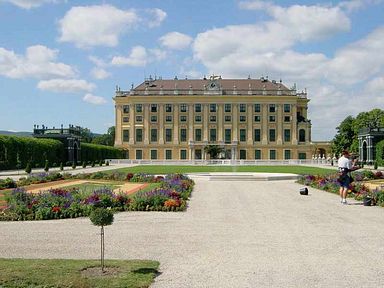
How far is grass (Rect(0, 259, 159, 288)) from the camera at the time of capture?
6.74m

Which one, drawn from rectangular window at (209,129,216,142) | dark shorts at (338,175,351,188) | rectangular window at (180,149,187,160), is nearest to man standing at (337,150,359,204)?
dark shorts at (338,175,351,188)

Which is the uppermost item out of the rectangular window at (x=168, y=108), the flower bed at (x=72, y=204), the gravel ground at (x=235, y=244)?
the rectangular window at (x=168, y=108)

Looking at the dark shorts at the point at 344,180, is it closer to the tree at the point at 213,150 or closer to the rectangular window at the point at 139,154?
the tree at the point at 213,150

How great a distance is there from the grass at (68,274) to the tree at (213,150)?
7426 centimetres

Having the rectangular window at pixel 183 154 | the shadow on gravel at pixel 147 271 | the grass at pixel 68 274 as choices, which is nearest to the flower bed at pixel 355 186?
the shadow on gravel at pixel 147 271

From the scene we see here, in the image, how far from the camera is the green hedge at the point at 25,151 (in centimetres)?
4769

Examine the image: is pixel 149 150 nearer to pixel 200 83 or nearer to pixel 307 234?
pixel 200 83

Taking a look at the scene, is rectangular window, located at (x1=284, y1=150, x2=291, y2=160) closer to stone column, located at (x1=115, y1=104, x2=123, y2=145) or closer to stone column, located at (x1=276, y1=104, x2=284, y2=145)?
stone column, located at (x1=276, y1=104, x2=284, y2=145)

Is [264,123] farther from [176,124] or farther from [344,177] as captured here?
[344,177]

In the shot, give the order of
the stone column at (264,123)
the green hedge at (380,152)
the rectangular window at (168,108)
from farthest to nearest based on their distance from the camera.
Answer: the rectangular window at (168,108), the stone column at (264,123), the green hedge at (380,152)

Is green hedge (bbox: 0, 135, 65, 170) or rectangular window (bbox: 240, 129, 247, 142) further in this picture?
rectangular window (bbox: 240, 129, 247, 142)

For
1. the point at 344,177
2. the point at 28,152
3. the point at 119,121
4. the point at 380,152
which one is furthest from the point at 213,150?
the point at 344,177

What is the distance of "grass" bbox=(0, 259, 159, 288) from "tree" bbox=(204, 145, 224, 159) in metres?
74.3

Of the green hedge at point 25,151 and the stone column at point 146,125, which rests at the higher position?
the stone column at point 146,125
